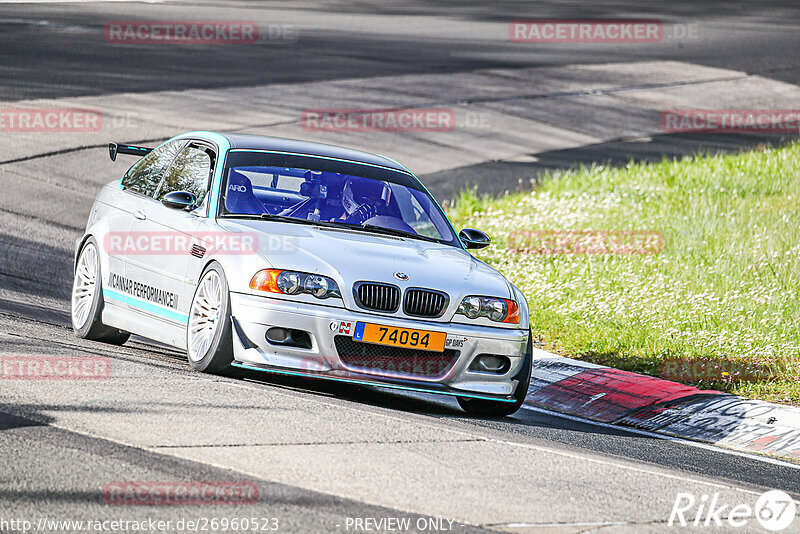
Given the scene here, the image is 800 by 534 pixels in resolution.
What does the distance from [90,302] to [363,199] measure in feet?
7.23

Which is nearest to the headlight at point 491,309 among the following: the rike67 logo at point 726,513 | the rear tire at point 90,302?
the rike67 logo at point 726,513

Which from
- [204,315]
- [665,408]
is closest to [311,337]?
[204,315]

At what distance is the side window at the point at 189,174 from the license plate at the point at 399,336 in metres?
1.82

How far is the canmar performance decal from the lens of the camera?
8492mm

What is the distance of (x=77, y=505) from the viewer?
16.3 ft

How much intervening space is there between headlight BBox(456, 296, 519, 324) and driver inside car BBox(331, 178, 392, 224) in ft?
3.89

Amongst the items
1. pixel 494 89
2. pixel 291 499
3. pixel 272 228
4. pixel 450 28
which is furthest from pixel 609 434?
pixel 450 28

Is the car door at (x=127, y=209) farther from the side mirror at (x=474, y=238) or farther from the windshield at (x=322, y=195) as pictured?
the side mirror at (x=474, y=238)

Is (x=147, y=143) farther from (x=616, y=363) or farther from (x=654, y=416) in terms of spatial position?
(x=654, y=416)

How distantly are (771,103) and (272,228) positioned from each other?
21.2 m

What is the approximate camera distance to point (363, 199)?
896cm

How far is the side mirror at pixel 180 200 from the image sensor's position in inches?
336

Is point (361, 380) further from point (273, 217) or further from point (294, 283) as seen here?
point (273, 217)

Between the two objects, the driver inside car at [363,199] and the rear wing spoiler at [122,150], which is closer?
the driver inside car at [363,199]
